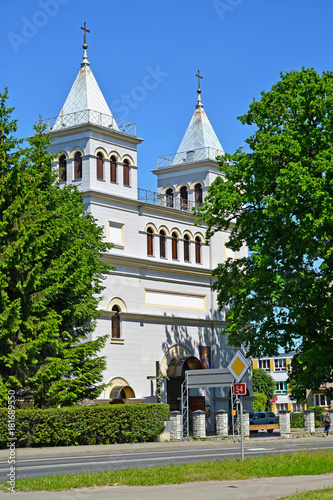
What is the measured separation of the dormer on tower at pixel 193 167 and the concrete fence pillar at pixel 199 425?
2067cm

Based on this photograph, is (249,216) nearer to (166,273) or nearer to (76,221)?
(76,221)

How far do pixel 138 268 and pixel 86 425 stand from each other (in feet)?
63.7

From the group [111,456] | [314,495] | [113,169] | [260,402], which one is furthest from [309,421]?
[260,402]

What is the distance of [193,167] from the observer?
58875 millimetres

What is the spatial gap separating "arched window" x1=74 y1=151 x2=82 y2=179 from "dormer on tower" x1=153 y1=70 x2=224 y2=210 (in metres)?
9.81

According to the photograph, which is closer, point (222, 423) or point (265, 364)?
point (222, 423)

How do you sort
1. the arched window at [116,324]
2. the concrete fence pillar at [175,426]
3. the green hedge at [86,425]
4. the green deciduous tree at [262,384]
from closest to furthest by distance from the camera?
1. the green hedge at [86,425]
2. the concrete fence pillar at [175,426]
3. the arched window at [116,324]
4. the green deciduous tree at [262,384]

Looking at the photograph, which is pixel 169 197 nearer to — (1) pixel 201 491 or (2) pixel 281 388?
(1) pixel 201 491

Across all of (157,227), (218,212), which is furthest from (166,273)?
(218,212)

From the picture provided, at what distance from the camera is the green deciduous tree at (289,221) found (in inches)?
1356

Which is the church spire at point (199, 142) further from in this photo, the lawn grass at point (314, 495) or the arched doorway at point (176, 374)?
the lawn grass at point (314, 495)

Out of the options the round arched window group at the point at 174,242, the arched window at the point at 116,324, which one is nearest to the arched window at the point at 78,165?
the round arched window group at the point at 174,242

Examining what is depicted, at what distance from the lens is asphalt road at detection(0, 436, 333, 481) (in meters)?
18.8

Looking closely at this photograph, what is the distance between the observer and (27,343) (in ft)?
102
